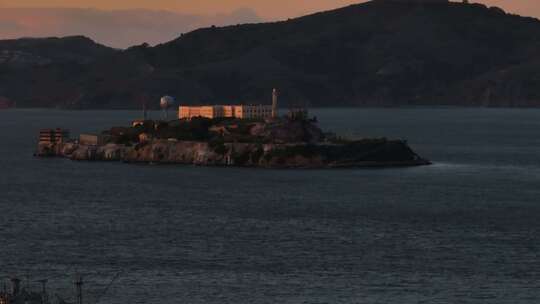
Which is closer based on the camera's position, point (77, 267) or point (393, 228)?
point (77, 267)

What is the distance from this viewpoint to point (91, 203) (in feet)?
518

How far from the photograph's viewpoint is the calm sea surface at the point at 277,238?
330 feet

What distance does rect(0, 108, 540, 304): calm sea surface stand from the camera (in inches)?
3959

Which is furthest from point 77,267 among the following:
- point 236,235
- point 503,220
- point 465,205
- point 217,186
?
point 217,186

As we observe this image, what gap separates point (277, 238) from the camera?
415 feet

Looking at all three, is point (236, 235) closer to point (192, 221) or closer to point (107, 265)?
point (192, 221)

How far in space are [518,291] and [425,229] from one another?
34.1 m

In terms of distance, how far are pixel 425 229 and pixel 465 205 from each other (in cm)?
2388

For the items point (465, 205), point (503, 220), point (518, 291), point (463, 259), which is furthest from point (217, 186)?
point (518, 291)

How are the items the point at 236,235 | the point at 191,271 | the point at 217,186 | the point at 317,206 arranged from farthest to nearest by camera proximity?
the point at 217,186 < the point at 317,206 < the point at 236,235 < the point at 191,271

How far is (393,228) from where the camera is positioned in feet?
439

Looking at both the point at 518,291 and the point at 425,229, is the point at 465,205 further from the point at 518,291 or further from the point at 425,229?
the point at 518,291

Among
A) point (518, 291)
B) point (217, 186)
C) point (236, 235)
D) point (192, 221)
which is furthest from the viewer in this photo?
point (217, 186)

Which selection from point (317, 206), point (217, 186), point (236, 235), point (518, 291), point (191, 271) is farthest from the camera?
point (217, 186)
